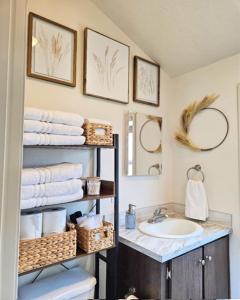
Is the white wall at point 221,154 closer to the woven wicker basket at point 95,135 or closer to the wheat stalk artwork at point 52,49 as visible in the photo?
the woven wicker basket at point 95,135

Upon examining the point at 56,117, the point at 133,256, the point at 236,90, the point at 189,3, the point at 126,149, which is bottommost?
the point at 133,256

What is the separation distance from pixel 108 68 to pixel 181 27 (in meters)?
0.62

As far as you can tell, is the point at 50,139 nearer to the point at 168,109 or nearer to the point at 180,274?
the point at 180,274

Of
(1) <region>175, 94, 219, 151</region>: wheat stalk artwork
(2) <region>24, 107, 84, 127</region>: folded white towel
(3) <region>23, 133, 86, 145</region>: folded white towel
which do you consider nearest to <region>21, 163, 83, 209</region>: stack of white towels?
(3) <region>23, 133, 86, 145</region>: folded white towel

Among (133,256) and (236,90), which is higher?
(236,90)

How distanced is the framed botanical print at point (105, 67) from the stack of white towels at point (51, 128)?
0.44 metres

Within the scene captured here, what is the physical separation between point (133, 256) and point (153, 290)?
8.9 inches

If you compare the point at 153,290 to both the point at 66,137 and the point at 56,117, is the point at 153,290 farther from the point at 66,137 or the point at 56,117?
the point at 56,117

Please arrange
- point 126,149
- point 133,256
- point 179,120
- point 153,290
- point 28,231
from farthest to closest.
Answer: point 179,120 < point 126,149 < point 133,256 < point 153,290 < point 28,231

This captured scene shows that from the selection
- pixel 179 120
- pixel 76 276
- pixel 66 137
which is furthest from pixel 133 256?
pixel 179 120

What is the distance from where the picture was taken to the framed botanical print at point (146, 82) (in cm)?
195

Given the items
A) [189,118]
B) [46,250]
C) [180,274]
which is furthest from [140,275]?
[189,118]

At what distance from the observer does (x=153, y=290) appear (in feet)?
4.45

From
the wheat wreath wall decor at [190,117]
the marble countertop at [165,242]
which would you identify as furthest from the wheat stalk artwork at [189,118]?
the marble countertop at [165,242]
